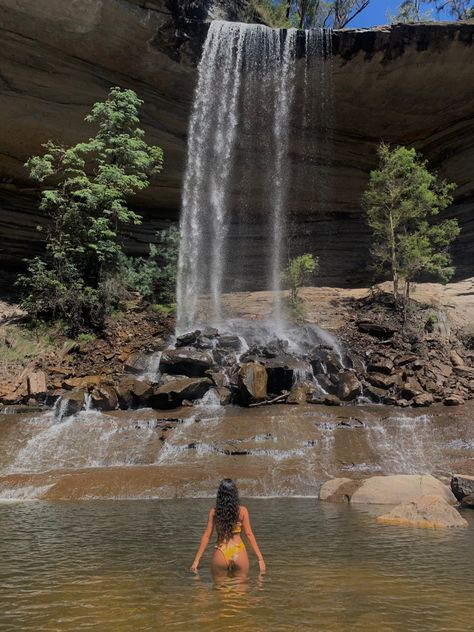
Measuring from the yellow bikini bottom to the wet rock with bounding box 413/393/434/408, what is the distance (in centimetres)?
1021

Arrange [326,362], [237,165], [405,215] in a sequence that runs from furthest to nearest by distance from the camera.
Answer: [237,165] < [405,215] < [326,362]

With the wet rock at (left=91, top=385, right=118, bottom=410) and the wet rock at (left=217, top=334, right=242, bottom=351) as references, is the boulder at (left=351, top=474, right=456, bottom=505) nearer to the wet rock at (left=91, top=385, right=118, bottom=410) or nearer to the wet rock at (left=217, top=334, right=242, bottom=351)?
the wet rock at (left=91, top=385, right=118, bottom=410)

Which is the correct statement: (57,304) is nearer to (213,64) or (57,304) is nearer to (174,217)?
(174,217)

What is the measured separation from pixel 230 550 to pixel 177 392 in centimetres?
920

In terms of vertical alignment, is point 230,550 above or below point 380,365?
below

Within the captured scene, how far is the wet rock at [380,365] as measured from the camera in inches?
617

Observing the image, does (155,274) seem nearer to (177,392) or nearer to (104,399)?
(104,399)

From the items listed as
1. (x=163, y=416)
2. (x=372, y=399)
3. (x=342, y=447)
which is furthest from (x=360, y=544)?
(x=372, y=399)

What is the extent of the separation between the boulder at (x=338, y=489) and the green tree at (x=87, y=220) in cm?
1118

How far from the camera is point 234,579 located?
4.84 m

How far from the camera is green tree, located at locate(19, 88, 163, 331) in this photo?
18234mm

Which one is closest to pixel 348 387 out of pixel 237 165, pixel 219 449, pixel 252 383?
pixel 252 383

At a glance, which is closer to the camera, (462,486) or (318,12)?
(462,486)

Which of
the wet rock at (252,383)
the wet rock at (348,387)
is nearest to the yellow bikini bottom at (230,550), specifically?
the wet rock at (252,383)
